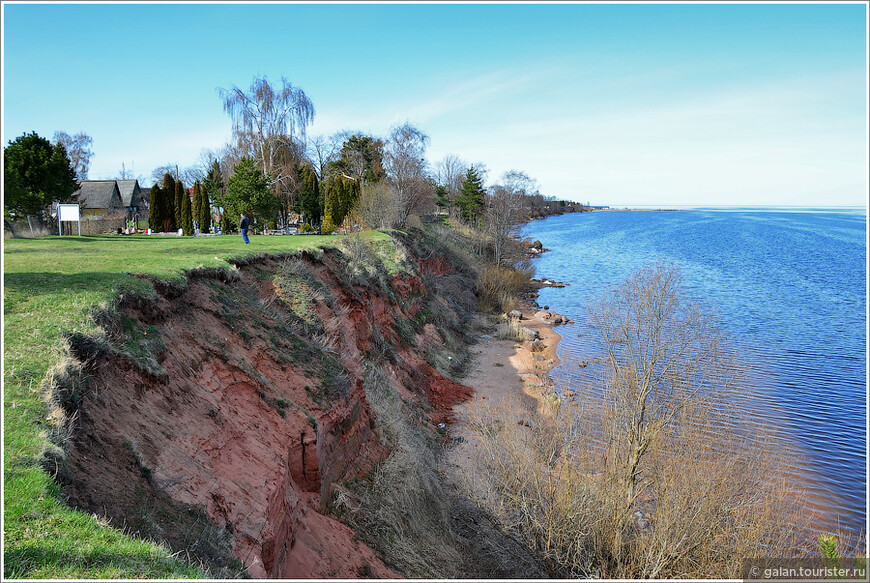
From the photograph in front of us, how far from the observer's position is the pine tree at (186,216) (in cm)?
3434

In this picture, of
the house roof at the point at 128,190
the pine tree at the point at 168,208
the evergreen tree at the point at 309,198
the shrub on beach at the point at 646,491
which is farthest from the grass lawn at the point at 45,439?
the house roof at the point at 128,190

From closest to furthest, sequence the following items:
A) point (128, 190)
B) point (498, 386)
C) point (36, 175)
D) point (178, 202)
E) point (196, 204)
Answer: point (36, 175), point (498, 386), point (196, 204), point (178, 202), point (128, 190)

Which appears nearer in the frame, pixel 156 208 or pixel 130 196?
pixel 156 208

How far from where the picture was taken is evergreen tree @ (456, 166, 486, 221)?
2295 inches

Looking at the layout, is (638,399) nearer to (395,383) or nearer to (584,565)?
(584,565)

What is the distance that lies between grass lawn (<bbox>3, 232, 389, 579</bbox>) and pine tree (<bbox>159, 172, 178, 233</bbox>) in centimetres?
2705

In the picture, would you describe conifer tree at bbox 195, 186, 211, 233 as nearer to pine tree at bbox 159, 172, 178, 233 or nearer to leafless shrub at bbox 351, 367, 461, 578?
pine tree at bbox 159, 172, 178, 233

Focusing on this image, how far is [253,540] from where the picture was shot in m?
7.36

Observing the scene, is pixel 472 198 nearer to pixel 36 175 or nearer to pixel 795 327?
pixel 795 327

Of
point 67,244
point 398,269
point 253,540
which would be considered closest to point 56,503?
point 253,540

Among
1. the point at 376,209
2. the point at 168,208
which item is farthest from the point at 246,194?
the point at 168,208

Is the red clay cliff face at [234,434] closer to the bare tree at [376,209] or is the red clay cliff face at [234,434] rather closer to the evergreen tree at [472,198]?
the bare tree at [376,209]

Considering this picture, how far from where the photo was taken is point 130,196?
49719 mm

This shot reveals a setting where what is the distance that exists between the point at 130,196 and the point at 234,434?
50197 millimetres
